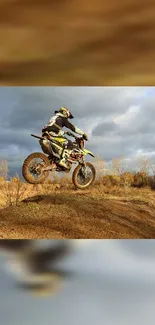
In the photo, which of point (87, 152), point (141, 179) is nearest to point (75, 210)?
point (87, 152)

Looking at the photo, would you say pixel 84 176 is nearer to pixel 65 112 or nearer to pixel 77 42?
pixel 65 112

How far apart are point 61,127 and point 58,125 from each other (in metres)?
0.06

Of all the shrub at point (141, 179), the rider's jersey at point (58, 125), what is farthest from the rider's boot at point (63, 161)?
the shrub at point (141, 179)

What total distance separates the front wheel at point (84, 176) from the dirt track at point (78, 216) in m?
0.13

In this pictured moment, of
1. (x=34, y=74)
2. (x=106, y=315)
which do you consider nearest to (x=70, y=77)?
(x=34, y=74)

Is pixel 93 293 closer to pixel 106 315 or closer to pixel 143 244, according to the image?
pixel 106 315

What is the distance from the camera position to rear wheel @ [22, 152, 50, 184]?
7.02 meters

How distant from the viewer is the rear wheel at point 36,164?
702 centimetres

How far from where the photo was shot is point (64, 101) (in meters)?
7.61

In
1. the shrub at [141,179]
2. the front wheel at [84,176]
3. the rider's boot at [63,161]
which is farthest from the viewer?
the shrub at [141,179]

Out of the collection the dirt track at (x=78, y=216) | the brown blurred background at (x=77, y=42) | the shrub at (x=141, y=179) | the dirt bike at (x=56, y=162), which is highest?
the brown blurred background at (x=77, y=42)

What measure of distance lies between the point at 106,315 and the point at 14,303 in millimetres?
608

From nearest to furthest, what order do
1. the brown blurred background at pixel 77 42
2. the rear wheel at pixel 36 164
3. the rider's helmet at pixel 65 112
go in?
1. the brown blurred background at pixel 77 42
2. the rear wheel at pixel 36 164
3. the rider's helmet at pixel 65 112

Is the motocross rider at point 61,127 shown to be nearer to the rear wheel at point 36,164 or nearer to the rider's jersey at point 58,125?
the rider's jersey at point 58,125
